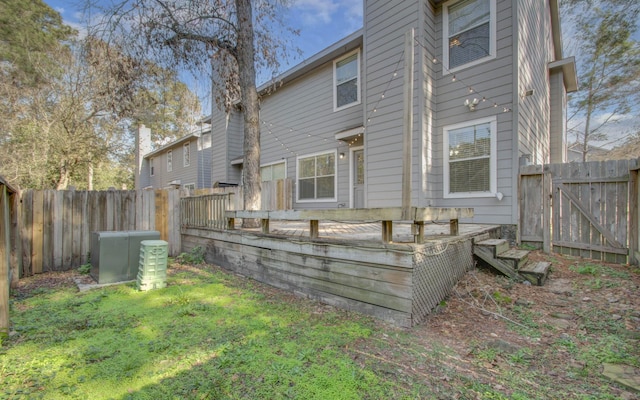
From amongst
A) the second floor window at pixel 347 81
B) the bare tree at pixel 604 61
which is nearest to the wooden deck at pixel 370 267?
the second floor window at pixel 347 81

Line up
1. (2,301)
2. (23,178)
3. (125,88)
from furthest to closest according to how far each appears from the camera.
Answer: (23,178), (125,88), (2,301)

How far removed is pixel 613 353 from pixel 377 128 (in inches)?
214

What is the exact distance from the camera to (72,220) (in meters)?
5.19

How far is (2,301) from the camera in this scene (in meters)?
2.50

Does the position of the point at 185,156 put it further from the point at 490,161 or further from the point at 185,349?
the point at 185,349

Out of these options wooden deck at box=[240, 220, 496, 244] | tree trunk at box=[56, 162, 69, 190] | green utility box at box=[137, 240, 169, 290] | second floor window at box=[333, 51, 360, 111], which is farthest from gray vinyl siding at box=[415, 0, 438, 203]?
tree trunk at box=[56, 162, 69, 190]

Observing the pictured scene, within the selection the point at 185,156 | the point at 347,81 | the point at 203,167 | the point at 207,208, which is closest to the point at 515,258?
the point at 207,208

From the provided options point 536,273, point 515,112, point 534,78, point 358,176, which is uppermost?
point 534,78

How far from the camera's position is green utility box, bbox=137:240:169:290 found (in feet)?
13.3

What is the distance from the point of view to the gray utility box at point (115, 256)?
4332mm

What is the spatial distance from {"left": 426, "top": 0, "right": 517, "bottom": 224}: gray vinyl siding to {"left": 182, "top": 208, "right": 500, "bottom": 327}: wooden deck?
125 cm

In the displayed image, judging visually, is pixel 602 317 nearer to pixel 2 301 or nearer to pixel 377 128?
pixel 377 128

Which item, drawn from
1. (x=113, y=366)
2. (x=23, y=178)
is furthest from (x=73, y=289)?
(x=23, y=178)

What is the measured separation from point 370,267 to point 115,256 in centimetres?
398
